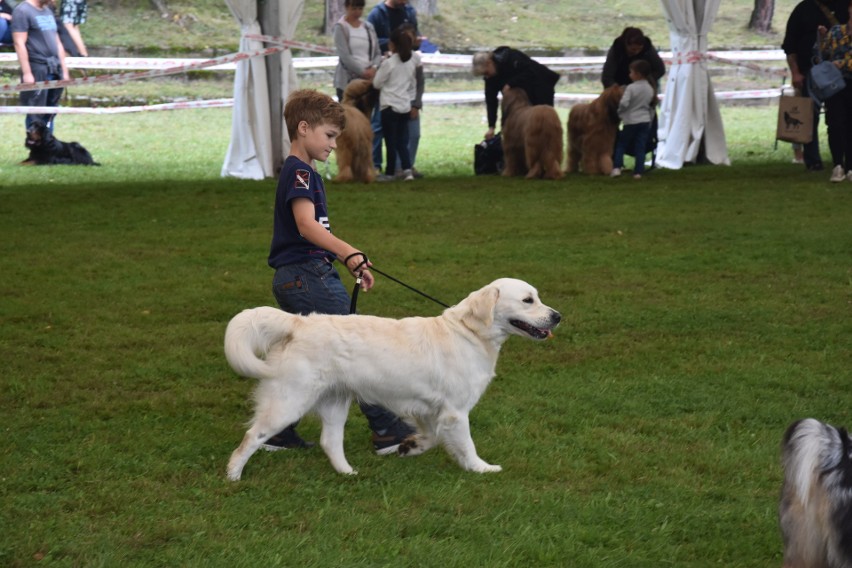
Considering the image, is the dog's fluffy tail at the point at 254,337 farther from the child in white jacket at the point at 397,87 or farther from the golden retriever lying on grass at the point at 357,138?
the child in white jacket at the point at 397,87

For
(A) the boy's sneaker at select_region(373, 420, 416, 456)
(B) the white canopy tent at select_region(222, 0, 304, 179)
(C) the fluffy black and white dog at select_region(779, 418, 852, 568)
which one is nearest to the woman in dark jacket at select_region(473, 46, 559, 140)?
(B) the white canopy tent at select_region(222, 0, 304, 179)

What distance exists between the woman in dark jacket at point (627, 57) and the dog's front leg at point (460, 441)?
10976 millimetres

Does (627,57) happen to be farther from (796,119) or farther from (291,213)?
(291,213)

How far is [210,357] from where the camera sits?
6953 mm

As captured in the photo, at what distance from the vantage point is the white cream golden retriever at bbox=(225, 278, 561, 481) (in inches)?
191

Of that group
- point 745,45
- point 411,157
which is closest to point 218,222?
point 411,157

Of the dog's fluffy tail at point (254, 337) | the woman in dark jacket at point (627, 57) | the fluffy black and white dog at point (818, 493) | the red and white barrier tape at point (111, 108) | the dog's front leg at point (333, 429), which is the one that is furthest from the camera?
the red and white barrier tape at point (111, 108)

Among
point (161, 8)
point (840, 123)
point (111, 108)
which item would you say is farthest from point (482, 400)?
point (161, 8)

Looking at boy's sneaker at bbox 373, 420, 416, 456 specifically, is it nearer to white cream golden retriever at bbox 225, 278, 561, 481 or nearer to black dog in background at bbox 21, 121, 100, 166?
white cream golden retriever at bbox 225, 278, 561, 481

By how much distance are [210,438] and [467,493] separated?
1.40 meters

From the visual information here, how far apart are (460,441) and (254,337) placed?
3.22 ft

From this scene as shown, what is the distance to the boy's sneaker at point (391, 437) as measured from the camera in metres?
5.38

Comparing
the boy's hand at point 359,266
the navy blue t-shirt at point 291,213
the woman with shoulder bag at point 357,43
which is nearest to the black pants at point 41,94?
the woman with shoulder bag at point 357,43

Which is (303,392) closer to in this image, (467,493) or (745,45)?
(467,493)
